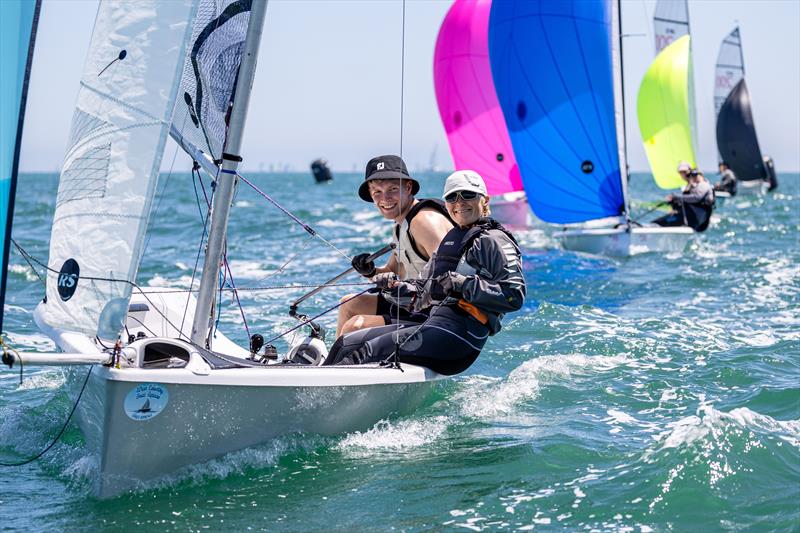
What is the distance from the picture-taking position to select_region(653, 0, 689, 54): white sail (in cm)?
2338

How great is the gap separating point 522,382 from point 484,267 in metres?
1.47

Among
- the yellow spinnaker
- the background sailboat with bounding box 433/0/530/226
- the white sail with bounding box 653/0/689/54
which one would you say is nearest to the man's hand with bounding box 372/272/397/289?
the background sailboat with bounding box 433/0/530/226

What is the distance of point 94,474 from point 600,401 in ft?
8.82

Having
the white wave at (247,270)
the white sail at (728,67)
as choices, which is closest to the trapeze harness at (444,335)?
the white wave at (247,270)

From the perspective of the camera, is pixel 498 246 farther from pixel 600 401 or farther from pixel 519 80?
pixel 519 80

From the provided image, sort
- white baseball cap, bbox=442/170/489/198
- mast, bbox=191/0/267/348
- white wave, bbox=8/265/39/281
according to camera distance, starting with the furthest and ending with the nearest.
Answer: white wave, bbox=8/265/39/281, white baseball cap, bbox=442/170/489/198, mast, bbox=191/0/267/348

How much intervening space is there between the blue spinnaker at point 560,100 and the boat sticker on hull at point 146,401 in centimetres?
959

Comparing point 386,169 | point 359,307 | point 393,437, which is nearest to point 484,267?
point 386,169

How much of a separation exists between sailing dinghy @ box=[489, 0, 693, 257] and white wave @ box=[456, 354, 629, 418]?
21.1 ft

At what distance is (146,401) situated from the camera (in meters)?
3.46

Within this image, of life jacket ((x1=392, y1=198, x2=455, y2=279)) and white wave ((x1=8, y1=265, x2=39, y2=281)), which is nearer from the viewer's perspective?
life jacket ((x1=392, y1=198, x2=455, y2=279))

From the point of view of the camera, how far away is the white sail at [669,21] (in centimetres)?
2338

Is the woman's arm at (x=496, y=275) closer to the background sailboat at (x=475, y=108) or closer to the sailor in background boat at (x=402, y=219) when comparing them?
the sailor in background boat at (x=402, y=219)

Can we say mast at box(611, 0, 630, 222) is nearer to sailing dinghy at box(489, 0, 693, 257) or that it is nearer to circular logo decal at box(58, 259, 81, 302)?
sailing dinghy at box(489, 0, 693, 257)
